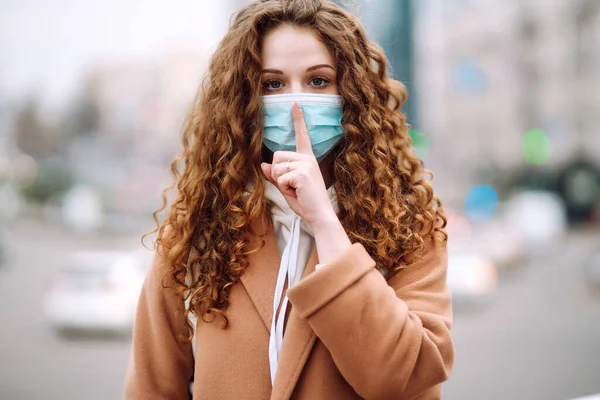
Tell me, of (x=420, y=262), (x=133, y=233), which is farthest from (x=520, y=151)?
(x=420, y=262)

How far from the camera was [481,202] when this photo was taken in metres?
25.3

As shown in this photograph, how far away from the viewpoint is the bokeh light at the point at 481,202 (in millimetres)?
23528

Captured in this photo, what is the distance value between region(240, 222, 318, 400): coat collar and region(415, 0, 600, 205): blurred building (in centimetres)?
2240

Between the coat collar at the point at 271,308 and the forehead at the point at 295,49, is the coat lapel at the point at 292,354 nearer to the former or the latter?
the coat collar at the point at 271,308

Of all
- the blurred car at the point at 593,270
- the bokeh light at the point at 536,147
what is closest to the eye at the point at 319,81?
the blurred car at the point at 593,270

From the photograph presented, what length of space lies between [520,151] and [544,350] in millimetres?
24654

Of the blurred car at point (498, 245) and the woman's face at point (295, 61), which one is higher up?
the woman's face at point (295, 61)

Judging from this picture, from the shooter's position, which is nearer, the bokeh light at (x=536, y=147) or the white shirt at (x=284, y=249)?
the white shirt at (x=284, y=249)

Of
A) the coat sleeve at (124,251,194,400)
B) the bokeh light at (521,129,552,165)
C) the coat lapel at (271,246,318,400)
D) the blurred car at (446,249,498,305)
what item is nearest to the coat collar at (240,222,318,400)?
the coat lapel at (271,246,318,400)

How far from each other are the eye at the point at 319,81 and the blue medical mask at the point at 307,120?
0.03 m

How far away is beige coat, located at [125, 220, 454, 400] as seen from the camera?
138 centimetres

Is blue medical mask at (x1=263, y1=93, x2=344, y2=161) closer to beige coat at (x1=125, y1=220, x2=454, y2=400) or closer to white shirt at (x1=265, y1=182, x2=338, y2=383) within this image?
white shirt at (x1=265, y1=182, x2=338, y2=383)

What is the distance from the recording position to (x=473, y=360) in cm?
784

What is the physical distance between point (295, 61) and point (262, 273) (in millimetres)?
553
